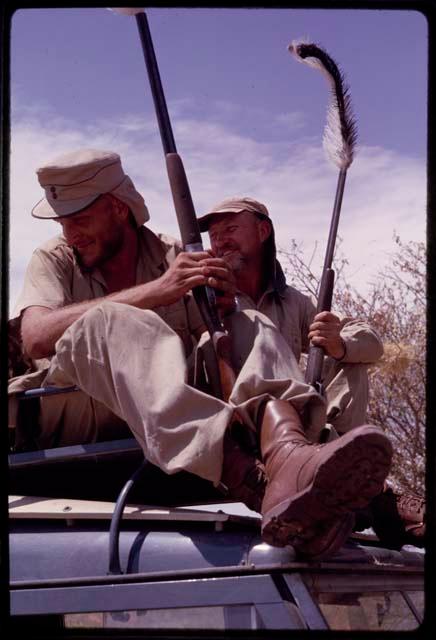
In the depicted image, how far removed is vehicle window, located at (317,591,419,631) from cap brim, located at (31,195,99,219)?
2092 mm

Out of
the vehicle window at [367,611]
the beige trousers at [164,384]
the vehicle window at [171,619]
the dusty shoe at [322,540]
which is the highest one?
the beige trousers at [164,384]

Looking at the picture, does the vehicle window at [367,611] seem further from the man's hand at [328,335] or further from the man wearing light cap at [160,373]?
the man's hand at [328,335]

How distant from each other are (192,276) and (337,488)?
1266 mm

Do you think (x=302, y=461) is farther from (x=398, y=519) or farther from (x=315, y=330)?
(x=315, y=330)

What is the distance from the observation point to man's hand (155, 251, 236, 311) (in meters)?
3.82

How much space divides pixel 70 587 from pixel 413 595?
3.92 ft

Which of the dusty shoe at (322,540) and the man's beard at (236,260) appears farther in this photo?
the man's beard at (236,260)

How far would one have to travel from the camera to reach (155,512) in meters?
3.19

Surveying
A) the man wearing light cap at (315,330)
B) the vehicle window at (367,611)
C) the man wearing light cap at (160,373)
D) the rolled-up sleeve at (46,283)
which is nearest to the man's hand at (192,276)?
the man wearing light cap at (160,373)

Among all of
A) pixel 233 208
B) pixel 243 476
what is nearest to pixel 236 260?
pixel 233 208

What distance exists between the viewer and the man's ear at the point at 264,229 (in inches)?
199

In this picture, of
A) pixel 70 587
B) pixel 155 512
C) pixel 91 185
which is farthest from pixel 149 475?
pixel 91 185

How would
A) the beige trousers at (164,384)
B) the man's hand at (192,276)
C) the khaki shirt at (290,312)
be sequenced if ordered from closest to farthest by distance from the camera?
the beige trousers at (164,384), the man's hand at (192,276), the khaki shirt at (290,312)

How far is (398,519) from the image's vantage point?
3885 mm
